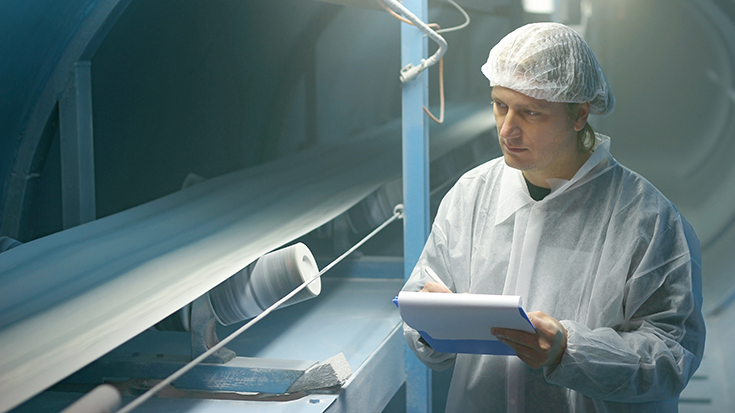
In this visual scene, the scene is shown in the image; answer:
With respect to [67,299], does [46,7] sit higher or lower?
higher

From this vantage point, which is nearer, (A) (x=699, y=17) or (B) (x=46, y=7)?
(B) (x=46, y=7)

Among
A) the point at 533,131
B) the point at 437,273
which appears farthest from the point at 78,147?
the point at 533,131

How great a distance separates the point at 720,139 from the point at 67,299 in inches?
181

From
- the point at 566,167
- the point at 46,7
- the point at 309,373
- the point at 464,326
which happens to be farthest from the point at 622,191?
the point at 46,7

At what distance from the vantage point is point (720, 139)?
15.0 feet

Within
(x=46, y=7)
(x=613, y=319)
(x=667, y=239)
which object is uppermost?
(x=46, y=7)

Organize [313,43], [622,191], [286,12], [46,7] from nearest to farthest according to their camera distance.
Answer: [622,191]
[46,7]
[286,12]
[313,43]

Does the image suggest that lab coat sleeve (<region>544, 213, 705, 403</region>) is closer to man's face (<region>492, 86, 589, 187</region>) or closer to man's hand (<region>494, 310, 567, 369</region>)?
man's hand (<region>494, 310, 567, 369</region>)

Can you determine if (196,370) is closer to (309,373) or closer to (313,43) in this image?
(309,373)

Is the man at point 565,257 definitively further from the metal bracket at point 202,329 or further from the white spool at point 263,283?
the metal bracket at point 202,329

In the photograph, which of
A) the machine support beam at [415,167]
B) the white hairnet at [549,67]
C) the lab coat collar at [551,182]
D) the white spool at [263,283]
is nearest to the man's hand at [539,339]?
the lab coat collar at [551,182]

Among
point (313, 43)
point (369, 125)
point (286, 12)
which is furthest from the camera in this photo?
point (369, 125)

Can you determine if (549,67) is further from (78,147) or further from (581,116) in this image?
(78,147)

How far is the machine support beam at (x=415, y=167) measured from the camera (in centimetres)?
154
